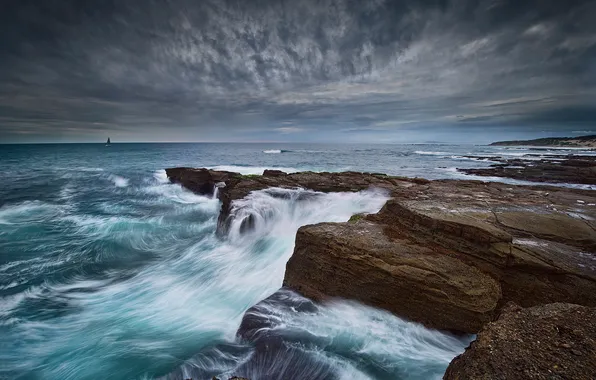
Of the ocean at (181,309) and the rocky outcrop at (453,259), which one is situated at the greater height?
the rocky outcrop at (453,259)

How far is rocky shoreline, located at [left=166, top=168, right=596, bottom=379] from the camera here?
6.07m

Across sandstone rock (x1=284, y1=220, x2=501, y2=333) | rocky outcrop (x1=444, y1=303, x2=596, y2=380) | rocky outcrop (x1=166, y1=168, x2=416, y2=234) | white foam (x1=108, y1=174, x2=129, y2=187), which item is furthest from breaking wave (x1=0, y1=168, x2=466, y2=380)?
white foam (x1=108, y1=174, x2=129, y2=187)

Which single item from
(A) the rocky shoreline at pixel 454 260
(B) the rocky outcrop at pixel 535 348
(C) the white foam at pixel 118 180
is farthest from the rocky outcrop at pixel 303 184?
(C) the white foam at pixel 118 180

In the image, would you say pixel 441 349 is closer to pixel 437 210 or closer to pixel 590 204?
Answer: pixel 437 210

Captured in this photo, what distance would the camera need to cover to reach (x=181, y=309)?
8.84m

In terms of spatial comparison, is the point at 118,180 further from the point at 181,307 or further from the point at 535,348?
the point at 535,348

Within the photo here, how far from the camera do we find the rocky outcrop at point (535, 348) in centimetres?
348

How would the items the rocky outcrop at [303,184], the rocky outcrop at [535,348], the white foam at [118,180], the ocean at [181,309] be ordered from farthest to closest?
the white foam at [118,180] < the rocky outcrop at [303,184] < the ocean at [181,309] < the rocky outcrop at [535,348]

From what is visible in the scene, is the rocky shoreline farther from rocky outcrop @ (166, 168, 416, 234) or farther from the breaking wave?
rocky outcrop @ (166, 168, 416, 234)

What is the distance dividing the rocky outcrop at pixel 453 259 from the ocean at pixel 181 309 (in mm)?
578

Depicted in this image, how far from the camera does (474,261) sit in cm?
679

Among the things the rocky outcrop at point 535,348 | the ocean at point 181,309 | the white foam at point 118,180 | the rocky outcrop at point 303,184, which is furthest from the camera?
the white foam at point 118,180

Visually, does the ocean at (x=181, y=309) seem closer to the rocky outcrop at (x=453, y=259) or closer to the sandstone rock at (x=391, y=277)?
the sandstone rock at (x=391, y=277)

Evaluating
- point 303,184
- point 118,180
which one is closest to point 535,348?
point 303,184
